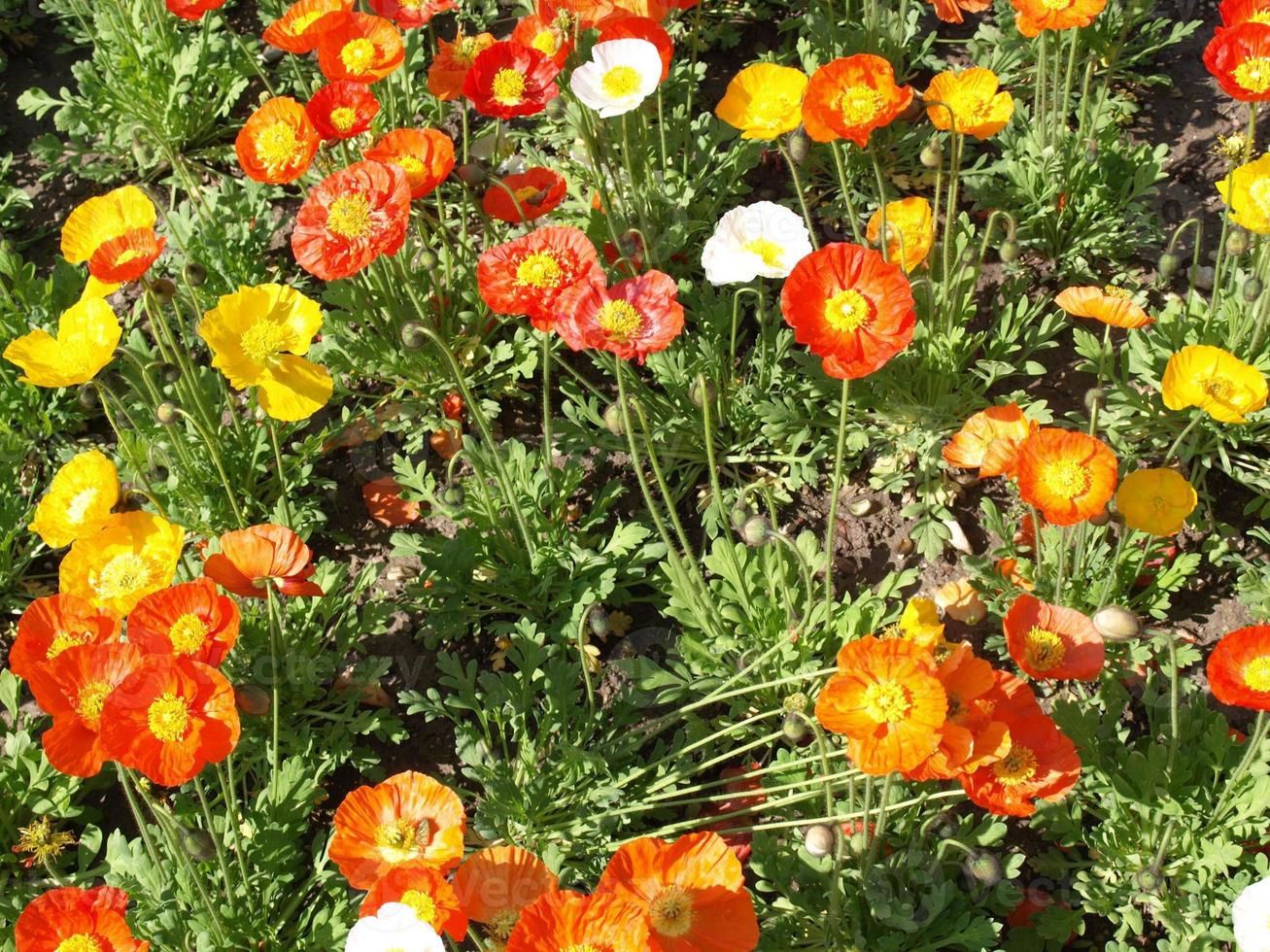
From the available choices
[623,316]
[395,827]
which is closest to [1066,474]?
[623,316]

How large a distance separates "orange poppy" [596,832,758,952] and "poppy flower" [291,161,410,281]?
155 cm

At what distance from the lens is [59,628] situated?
94.3 inches

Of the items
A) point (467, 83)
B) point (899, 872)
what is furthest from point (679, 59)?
point (899, 872)

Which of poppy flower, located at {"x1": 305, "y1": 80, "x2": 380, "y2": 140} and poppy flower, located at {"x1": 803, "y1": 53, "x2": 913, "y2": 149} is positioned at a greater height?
poppy flower, located at {"x1": 305, "y1": 80, "x2": 380, "y2": 140}

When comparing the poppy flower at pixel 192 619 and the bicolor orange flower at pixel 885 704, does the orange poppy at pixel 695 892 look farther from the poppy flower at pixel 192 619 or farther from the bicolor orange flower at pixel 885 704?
the poppy flower at pixel 192 619

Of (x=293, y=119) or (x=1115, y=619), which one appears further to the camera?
(x=293, y=119)

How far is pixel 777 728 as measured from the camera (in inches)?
117

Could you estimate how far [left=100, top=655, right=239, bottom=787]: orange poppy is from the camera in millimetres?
2035

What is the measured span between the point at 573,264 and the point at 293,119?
2.83ft

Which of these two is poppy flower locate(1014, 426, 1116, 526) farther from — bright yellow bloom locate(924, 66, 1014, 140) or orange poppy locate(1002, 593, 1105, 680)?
bright yellow bloom locate(924, 66, 1014, 140)

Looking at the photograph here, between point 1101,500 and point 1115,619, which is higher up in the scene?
point 1101,500

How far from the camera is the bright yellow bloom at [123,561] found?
2.58m

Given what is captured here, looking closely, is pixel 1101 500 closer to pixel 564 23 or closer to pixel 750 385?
pixel 750 385

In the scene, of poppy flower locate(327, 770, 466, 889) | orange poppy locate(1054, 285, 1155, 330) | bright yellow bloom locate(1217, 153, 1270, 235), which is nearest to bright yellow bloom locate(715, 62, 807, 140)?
orange poppy locate(1054, 285, 1155, 330)
